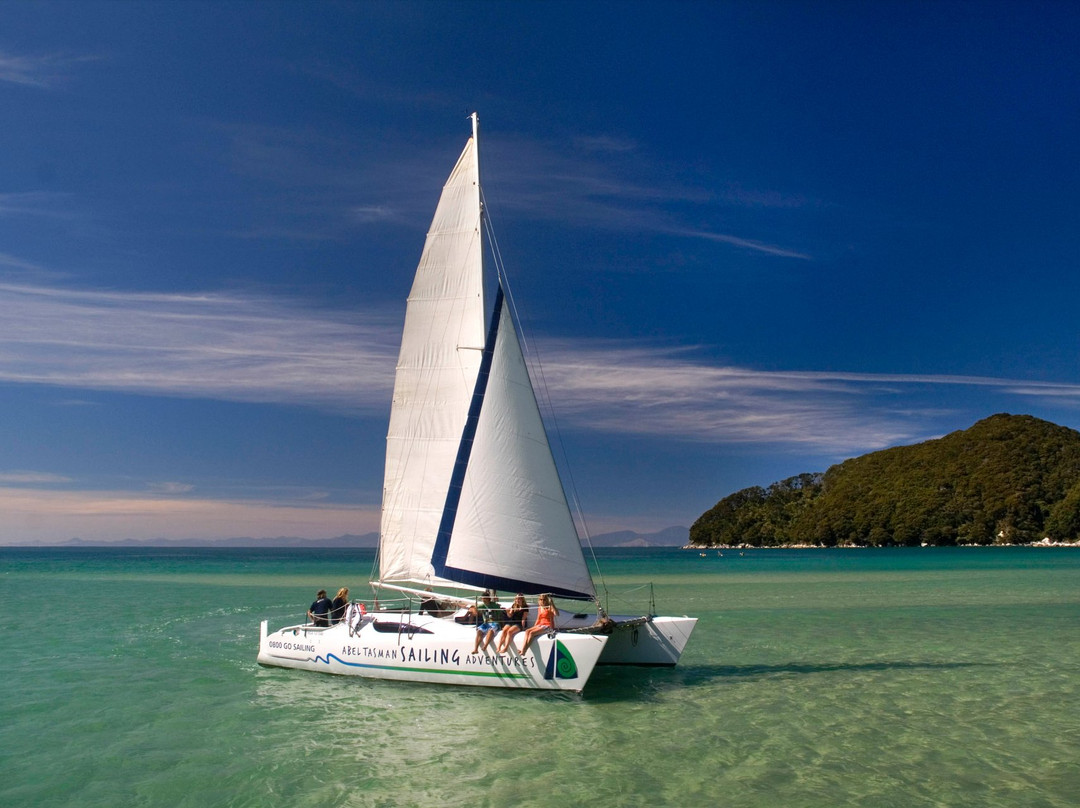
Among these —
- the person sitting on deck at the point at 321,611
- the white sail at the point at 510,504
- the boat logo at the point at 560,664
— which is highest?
the white sail at the point at 510,504

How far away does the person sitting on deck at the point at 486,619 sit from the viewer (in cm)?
1500

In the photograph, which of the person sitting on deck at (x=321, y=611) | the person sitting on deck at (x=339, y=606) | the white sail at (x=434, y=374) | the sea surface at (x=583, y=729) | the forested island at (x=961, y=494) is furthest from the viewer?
the forested island at (x=961, y=494)

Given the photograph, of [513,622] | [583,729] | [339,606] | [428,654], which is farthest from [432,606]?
[583,729]

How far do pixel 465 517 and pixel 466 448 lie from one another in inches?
58.0

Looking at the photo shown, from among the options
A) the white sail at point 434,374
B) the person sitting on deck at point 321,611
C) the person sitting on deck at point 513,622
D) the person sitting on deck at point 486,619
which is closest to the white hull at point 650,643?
the person sitting on deck at point 513,622

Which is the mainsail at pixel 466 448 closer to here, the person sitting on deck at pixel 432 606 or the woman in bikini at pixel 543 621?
the person sitting on deck at pixel 432 606

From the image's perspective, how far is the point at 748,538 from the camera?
7854 inches

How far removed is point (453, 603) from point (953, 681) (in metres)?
10.8

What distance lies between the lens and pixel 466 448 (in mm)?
16531

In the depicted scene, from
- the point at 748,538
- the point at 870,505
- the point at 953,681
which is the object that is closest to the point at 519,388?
the point at 953,681

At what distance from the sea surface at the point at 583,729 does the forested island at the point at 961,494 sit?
126 m

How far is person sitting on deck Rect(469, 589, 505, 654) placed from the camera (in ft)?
49.2

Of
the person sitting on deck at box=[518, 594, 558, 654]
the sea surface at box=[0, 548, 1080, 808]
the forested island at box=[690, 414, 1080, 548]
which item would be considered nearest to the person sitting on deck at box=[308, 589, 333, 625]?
the sea surface at box=[0, 548, 1080, 808]

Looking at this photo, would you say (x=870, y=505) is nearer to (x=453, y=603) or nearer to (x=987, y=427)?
(x=987, y=427)
